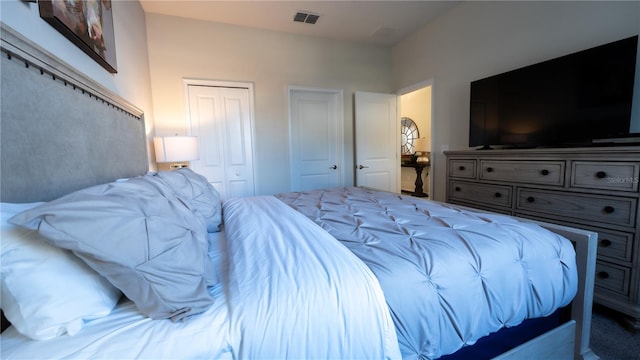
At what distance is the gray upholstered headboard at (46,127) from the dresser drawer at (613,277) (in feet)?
9.69

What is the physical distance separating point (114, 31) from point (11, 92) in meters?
1.50

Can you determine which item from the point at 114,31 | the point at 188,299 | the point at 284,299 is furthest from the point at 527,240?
the point at 114,31

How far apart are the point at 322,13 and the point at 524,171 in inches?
108

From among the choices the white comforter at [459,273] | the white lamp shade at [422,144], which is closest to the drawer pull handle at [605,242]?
the white comforter at [459,273]

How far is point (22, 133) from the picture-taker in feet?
2.70

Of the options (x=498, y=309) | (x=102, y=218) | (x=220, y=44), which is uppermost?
(x=220, y=44)

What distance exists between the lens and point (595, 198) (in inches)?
64.4

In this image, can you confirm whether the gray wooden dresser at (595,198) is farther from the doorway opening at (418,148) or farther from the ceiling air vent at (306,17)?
the doorway opening at (418,148)

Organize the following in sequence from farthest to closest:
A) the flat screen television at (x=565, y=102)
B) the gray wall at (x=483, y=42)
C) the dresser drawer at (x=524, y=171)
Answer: the gray wall at (x=483, y=42) → the dresser drawer at (x=524, y=171) → the flat screen television at (x=565, y=102)

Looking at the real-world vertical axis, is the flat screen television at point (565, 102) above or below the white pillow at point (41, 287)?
above

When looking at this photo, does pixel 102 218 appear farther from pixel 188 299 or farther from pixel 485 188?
pixel 485 188

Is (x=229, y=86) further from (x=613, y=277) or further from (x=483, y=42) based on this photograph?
(x=613, y=277)

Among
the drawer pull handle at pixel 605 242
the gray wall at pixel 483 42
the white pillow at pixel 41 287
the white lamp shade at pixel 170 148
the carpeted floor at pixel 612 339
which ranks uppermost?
the gray wall at pixel 483 42

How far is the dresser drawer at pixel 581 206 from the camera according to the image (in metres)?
1.52
